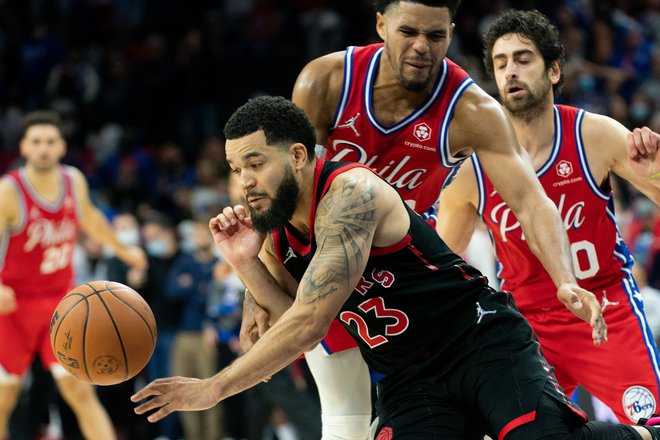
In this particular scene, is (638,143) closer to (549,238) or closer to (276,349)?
(549,238)

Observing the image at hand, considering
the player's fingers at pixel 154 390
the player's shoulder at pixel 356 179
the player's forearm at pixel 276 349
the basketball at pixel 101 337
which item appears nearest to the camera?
the player's fingers at pixel 154 390

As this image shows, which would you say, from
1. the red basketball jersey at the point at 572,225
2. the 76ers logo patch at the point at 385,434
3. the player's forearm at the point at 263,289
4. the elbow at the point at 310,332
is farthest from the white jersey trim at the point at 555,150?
the elbow at the point at 310,332

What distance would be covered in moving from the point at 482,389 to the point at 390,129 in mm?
1331

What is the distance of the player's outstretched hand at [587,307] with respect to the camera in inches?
148

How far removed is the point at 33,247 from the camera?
24.8 feet

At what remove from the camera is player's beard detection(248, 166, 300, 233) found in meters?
3.71

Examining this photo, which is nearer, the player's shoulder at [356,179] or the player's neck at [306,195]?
the player's shoulder at [356,179]

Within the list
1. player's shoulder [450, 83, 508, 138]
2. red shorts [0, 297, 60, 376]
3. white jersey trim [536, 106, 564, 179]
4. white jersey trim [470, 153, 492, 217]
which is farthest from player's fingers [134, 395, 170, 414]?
red shorts [0, 297, 60, 376]

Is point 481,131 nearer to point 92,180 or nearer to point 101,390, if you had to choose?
point 101,390

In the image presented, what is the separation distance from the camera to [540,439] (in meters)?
3.59

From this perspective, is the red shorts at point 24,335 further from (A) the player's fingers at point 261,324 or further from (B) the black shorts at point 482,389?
(B) the black shorts at point 482,389

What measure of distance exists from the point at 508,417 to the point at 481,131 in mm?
1386

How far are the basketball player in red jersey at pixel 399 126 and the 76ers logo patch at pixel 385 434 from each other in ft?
2.54

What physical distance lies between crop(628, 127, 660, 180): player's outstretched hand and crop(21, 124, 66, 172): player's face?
15.2ft
